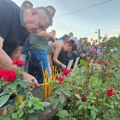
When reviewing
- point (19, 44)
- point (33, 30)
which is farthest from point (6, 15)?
point (19, 44)

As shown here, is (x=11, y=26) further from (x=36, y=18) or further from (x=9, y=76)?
(x=9, y=76)

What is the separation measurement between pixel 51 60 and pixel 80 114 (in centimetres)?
327

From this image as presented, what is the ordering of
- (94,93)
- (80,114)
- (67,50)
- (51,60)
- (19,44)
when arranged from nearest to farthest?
(80,114), (94,93), (19,44), (51,60), (67,50)

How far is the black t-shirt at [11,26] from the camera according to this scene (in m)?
2.61

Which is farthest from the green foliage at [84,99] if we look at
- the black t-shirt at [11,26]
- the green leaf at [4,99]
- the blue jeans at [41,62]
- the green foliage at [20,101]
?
the blue jeans at [41,62]

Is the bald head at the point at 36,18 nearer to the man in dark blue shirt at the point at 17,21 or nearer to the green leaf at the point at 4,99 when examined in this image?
the man in dark blue shirt at the point at 17,21

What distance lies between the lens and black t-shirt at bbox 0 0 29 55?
2.61 metres

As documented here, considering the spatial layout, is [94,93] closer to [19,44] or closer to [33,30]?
[33,30]

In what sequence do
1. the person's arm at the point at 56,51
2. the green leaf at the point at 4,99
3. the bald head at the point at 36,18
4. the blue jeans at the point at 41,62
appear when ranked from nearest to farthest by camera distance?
the green leaf at the point at 4,99
the bald head at the point at 36,18
the blue jeans at the point at 41,62
the person's arm at the point at 56,51

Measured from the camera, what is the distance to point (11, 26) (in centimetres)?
276

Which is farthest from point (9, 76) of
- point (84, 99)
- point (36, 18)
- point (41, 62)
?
point (41, 62)

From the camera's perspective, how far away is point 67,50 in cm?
564

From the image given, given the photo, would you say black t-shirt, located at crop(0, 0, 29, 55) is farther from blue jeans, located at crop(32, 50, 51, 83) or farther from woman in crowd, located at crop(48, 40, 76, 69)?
woman in crowd, located at crop(48, 40, 76, 69)

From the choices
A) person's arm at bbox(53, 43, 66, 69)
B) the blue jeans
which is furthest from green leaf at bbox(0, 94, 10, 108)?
person's arm at bbox(53, 43, 66, 69)
